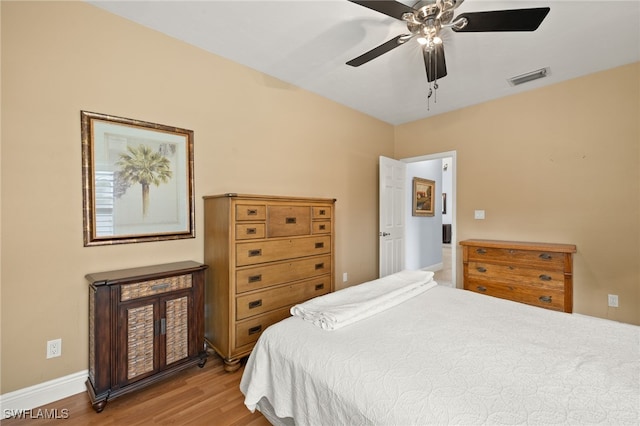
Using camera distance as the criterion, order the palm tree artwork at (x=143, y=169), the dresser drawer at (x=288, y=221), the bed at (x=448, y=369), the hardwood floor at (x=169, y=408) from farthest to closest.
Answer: the dresser drawer at (x=288, y=221), the palm tree artwork at (x=143, y=169), the hardwood floor at (x=169, y=408), the bed at (x=448, y=369)

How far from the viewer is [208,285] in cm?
251

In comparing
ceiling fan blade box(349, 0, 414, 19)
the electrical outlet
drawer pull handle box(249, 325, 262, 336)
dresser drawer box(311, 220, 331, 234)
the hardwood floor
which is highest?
ceiling fan blade box(349, 0, 414, 19)

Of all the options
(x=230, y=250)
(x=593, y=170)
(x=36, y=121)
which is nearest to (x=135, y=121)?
(x=36, y=121)

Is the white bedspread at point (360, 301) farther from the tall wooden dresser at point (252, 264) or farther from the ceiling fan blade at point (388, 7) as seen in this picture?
the ceiling fan blade at point (388, 7)

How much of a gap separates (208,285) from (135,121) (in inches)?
58.0

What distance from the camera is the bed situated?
3.03 feet

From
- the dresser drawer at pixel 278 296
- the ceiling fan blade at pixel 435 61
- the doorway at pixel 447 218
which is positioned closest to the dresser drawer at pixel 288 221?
the dresser drawer at pixel 278 296

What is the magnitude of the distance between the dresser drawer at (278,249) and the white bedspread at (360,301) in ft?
2.35

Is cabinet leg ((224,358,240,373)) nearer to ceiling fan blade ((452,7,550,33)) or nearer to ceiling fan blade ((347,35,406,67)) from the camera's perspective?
ceiling fan blade ((347,35,406,67))

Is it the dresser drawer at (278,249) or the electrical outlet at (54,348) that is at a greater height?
the dresser drawer at (278,249)

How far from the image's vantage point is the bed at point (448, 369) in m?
0.92

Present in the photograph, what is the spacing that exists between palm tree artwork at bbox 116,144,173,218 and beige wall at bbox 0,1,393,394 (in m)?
0.25

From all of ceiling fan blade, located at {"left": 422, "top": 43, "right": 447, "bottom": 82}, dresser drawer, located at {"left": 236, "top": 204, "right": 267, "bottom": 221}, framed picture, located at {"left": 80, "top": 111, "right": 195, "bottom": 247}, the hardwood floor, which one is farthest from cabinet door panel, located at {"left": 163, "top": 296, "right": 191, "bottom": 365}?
ceiling fan blade, located at {"left": 422, "top": 43, "right": 447, "bottom": 82}

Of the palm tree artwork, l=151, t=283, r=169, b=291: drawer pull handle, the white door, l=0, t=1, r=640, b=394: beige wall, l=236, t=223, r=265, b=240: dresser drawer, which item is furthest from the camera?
the white door
